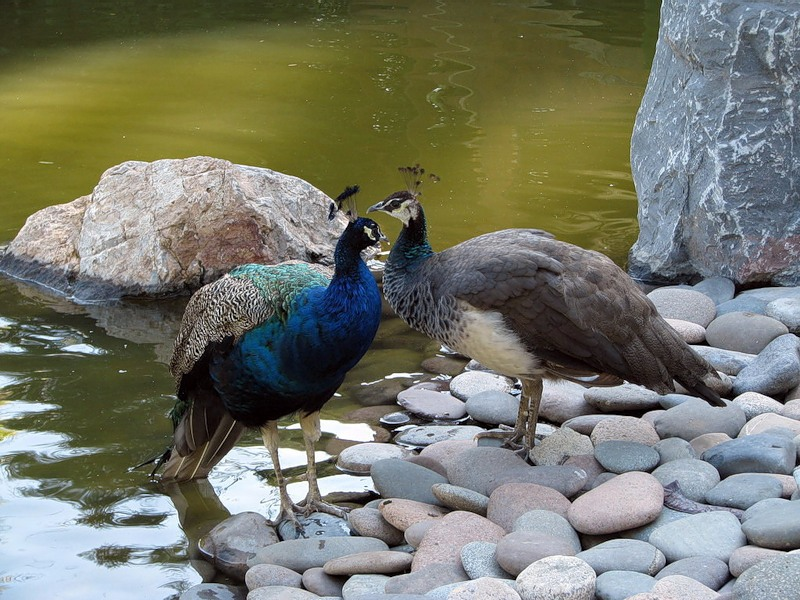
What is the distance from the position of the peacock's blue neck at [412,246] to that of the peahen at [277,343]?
397 millimetres

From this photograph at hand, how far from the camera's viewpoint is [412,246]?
452cm

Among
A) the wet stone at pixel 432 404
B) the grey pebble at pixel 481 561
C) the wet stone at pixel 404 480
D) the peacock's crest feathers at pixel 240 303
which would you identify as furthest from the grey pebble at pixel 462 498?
the wet stone at pixel 432 404

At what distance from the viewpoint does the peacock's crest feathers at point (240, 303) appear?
4043 mm

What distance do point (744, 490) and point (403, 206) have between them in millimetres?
1732

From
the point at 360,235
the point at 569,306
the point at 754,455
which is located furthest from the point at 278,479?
the point at 754,455

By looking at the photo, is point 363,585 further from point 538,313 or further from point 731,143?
point 731,143

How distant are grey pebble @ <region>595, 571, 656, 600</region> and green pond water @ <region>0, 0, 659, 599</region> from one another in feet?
4.68

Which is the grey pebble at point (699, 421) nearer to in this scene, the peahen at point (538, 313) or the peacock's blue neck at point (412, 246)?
the peahen at point (538, 313)

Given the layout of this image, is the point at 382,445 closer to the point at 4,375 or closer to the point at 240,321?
the point at 240,321

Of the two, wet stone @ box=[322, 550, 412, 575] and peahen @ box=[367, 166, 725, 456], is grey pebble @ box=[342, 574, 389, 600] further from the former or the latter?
peahen @ box=[367, 166, 725, 456]

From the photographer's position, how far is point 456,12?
1410 cm

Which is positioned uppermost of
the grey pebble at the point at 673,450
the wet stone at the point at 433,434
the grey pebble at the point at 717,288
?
the grey pebble at the point at 673,450

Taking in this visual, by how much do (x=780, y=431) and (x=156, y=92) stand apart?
Answer: 25.3 feet

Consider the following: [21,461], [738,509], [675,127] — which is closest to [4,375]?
[21,461]
